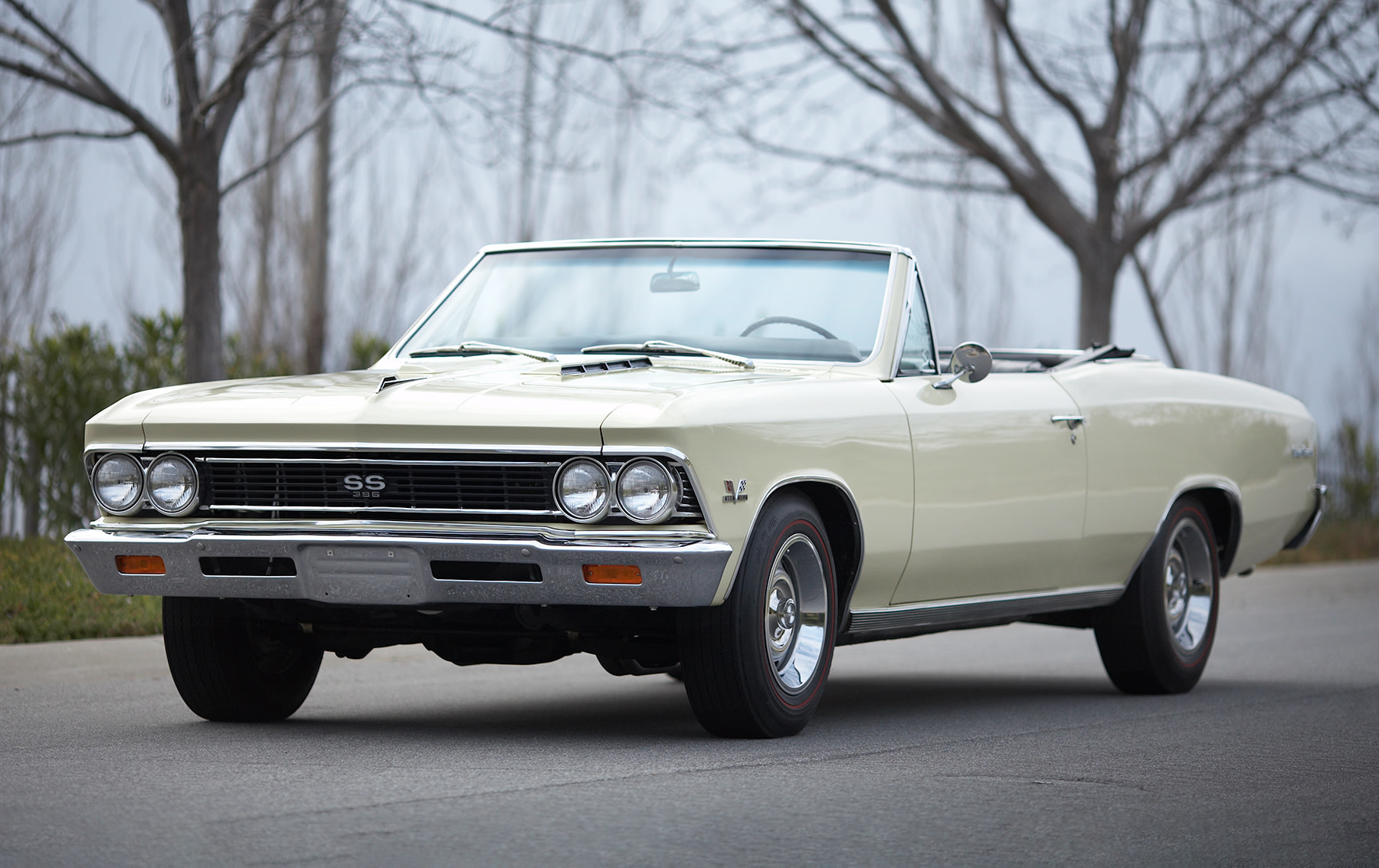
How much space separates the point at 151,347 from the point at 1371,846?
35.5 ft

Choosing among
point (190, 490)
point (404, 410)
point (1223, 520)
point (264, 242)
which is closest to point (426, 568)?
point (404, 410)

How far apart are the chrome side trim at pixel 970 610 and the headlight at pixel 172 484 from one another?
7.46 ft

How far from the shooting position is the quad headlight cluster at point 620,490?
17.9ft

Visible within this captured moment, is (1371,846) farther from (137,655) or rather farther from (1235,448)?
(137,655)

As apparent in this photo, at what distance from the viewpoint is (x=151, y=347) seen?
44.9ft

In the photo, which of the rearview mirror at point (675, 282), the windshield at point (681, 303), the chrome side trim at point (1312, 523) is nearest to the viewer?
the windshield at point (681, 303)

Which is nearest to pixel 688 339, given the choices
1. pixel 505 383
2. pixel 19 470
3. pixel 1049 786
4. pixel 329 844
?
pixel 505 383

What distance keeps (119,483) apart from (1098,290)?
13.0 metres

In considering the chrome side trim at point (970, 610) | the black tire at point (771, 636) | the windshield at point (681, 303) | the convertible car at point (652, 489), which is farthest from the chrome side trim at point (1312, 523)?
the black tire at point (771, 636)

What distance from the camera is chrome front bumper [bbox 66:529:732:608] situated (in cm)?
538

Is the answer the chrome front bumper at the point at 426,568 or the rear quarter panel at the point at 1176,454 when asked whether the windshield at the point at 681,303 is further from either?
the chrome front bumper at the point at 426,568

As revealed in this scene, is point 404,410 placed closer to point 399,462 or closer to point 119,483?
point 399,462

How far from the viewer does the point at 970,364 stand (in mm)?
6977

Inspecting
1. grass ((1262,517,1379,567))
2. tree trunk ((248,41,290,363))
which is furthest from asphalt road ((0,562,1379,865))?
tree trunk ((248,41,290,363))
